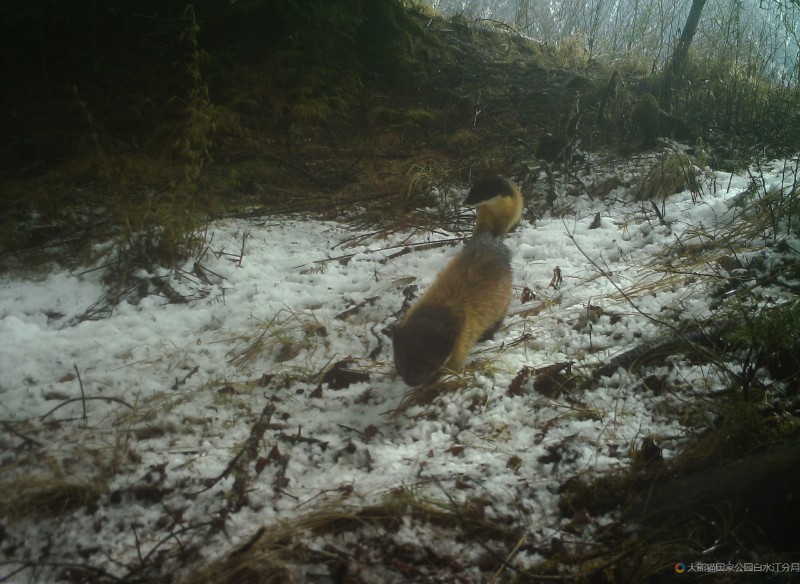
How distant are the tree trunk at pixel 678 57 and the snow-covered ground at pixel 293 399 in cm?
271

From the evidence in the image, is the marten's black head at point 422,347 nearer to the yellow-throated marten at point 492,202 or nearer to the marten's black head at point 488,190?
the yellow-throated marten at point 492,202

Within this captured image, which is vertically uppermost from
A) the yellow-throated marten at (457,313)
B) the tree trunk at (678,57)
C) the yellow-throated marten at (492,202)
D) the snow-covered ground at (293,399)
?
the tree trunk at (678,57)

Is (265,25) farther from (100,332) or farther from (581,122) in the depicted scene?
(100,332)

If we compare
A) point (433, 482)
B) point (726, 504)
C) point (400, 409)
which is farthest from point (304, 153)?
point (726, 504)

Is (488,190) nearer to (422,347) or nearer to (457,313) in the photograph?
(457,313)

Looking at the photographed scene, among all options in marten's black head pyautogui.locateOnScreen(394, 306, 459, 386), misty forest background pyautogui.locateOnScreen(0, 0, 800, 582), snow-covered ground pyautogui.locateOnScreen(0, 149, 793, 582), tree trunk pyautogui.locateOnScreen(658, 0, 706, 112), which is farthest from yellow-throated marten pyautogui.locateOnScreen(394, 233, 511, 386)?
tree trunk pyautogui.locateOnScreen(658, 0, 706, 112)

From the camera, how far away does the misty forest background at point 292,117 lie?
12.7 ft

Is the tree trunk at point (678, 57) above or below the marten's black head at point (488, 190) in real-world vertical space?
above

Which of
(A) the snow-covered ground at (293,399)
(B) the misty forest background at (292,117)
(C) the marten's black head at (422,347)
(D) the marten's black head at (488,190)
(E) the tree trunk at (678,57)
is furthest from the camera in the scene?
(E) the tree trunk at (678,57)

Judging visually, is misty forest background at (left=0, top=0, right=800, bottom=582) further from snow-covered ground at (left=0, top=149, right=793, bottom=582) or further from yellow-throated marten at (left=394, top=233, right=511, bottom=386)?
yellow-throated marten at (left=394, top=233, right=511, bottom=386)

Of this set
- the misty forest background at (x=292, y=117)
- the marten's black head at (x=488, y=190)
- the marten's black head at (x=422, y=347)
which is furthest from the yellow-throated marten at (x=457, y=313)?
the misty forest background at (x=292, y=117)

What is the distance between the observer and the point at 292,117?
544 centimetres

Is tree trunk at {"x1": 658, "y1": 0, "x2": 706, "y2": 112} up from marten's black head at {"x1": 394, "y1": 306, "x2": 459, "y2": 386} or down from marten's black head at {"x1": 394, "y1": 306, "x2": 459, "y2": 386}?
up

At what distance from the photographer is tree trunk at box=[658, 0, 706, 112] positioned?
5836 mm
